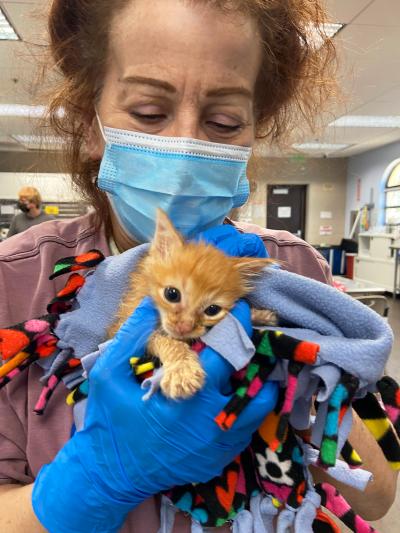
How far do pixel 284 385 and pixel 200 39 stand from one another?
2.69 ft

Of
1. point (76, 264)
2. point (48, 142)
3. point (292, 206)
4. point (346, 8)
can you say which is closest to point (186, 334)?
point (76, 264)

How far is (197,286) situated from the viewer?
0.92 m

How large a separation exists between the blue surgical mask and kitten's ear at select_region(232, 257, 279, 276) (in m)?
0.25

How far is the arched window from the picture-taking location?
10836 millimetres

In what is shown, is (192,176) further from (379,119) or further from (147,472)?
(379,119)

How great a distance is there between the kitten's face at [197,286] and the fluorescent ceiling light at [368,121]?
28.1 ft

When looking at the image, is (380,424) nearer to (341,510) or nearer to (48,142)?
(341,510)

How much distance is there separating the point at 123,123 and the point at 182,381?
2.27 ft

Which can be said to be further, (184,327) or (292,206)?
(292,206)

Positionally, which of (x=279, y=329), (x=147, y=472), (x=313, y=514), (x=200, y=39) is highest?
(x=200, y=39)

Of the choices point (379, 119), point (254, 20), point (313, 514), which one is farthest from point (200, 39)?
point (379, 119)

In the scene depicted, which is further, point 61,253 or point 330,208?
point 330,208

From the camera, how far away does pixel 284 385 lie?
0.81m

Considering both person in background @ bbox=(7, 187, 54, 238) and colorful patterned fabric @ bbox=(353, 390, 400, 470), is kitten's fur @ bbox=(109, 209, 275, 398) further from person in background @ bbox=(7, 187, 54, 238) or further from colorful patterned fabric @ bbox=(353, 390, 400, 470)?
person in background @ bbox=(7, 187, 54, 238)
